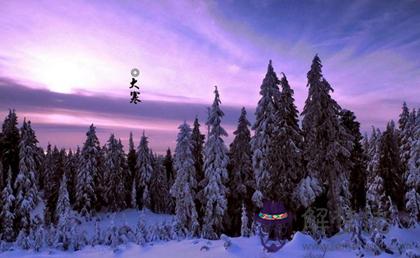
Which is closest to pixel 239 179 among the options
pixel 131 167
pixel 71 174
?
pixel 131 167

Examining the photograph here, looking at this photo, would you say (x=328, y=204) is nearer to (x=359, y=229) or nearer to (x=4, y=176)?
(x=359, y=229)

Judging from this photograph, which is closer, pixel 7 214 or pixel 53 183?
pixel 7 214

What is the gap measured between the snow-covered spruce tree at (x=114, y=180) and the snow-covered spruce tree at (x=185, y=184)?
81.9ft

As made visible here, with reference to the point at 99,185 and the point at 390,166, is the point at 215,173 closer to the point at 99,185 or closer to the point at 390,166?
the point at 390,166

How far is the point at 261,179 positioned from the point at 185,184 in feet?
32.0

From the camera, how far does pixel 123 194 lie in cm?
6078

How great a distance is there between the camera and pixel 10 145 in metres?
46.8

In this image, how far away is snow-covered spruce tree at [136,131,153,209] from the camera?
6244cm

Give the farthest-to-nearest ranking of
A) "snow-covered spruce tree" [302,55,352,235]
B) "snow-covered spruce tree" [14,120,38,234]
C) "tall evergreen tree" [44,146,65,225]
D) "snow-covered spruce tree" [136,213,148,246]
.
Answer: "tall evergreen tree" [44,146,65,225]
"snow-covered spruce tree" [14,120,38,234]
"snow-covered spruce tree" [302,55,352,235]
"snow-covered spruce tree" [136,213,148,246]

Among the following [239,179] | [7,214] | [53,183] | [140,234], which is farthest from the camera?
[53,183]

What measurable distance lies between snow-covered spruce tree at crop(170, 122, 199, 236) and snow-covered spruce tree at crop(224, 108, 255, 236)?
3588 millimetres

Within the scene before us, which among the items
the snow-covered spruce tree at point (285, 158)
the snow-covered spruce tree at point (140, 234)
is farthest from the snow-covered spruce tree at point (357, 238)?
the snow-covered spruce tree at point (285, 158)

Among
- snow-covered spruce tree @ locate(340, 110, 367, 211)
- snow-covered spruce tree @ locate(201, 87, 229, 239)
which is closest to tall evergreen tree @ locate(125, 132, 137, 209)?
snow-covered spruce tree @ locate(201, 87, 229, 239)

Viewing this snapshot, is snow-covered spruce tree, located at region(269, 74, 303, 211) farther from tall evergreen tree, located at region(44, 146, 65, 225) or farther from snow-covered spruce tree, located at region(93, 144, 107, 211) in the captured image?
snow-covered spruce tree, located at region(93, 144, 107, 211)
